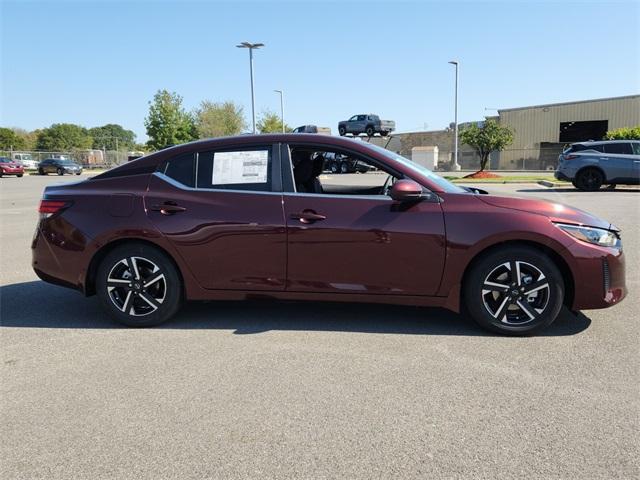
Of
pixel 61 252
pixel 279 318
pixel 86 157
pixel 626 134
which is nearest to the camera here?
pixel 61 252

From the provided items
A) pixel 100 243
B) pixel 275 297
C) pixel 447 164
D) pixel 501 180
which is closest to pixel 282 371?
pixel 275 297

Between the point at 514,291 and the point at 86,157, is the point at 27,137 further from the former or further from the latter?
the point at 514,291

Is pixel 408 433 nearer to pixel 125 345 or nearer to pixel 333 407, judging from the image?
pixel 333 407

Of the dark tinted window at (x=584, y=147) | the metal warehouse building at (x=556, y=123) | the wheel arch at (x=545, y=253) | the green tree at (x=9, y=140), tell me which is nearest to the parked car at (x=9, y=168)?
the dark tinted window at (x=584, y=147)

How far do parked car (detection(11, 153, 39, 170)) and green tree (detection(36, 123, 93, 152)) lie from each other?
7638 centimetres

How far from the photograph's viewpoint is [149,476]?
2.44 m

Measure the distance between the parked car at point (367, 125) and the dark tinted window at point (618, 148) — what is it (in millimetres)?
22035

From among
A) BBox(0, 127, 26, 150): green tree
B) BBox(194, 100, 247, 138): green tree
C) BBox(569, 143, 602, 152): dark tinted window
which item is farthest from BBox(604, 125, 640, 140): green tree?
BBox(0, 127, 26, 150): green tree

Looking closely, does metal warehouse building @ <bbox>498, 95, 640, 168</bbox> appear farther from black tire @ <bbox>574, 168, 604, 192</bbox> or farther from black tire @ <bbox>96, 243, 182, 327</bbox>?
black tire @ <bbox>96, 243, 182, 327</bbox>

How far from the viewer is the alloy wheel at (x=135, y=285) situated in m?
4.45

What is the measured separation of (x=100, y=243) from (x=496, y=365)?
10.9 ft

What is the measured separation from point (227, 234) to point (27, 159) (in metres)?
60.8

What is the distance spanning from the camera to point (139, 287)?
14.7 ft

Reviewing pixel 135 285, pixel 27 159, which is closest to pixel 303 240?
pixel 135 285
